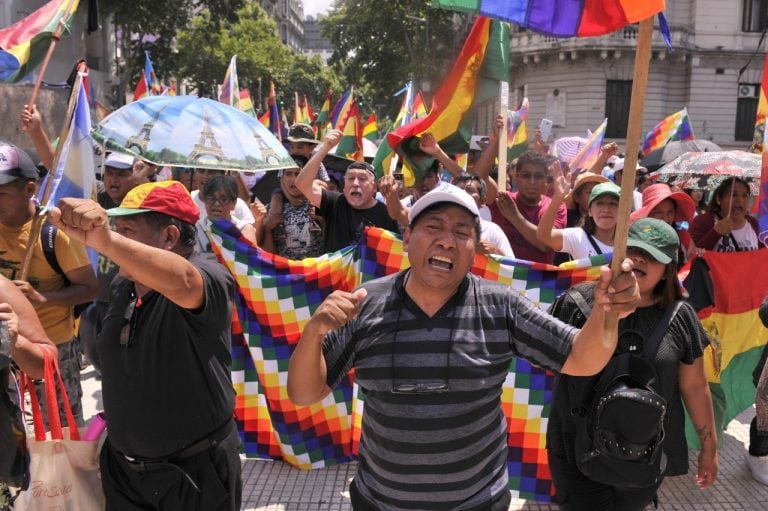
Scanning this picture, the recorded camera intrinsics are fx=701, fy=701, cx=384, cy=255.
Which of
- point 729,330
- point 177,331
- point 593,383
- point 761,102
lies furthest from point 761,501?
point 177,331

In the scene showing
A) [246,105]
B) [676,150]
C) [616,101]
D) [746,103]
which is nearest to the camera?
[676,150]

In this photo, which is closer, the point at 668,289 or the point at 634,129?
the point at 634,129

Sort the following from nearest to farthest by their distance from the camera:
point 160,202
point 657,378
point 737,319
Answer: point 160,202, point 657,378, point 737,319

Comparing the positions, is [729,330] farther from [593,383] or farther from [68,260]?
[68,260]

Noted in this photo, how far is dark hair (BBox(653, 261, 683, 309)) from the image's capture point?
2.79 metres

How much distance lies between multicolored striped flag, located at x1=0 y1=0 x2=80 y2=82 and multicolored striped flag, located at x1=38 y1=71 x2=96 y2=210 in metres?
0.81

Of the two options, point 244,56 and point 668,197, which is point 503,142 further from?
point 244,56

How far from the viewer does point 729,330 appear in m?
4.65

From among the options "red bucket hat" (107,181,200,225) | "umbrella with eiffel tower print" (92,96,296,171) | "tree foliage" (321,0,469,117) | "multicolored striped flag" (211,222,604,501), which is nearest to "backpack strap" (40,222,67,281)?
"umbrella with eiffel tower print" (92,96,296,171)

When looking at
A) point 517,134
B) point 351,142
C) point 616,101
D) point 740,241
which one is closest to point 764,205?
point 740,241

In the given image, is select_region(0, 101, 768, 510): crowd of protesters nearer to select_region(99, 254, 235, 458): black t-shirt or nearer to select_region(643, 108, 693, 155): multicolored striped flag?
select_region(99, 254, 235, 458): black t-shirt

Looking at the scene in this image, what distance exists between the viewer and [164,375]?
7.73 feet

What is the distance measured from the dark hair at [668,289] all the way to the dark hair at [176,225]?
181 centimetres

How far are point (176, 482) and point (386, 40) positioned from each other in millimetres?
34698
